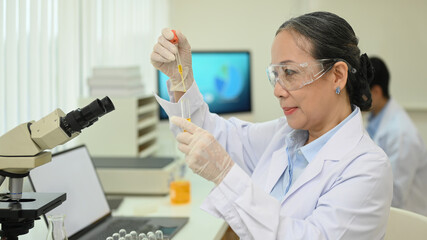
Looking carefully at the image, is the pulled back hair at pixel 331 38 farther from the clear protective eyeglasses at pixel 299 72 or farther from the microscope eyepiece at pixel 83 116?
the microscope eyepiece at pixel 83 116

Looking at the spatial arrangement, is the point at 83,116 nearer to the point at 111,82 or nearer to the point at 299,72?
the point at 299,72

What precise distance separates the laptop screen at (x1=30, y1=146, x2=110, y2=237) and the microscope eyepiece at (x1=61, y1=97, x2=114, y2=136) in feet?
1.52

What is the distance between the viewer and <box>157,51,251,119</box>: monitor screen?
12.6 ft

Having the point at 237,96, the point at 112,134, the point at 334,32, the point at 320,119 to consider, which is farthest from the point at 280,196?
the point at 237,96

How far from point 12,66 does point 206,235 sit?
1.07 meters

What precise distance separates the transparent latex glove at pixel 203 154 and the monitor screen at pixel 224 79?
254 centimetres

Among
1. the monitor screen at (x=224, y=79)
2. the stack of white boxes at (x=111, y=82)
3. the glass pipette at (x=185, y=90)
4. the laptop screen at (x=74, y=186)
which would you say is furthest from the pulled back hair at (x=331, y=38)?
the monitor screen at (x=224, y=79)

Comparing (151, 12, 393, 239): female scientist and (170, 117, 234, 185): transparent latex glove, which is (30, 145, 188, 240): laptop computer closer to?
(151, 12, 393, 239): female scientist

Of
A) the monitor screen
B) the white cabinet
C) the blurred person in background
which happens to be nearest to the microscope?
the white cabinet

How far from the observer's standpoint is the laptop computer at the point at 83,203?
1.67 metres

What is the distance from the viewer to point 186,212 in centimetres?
206

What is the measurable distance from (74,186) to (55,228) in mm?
528

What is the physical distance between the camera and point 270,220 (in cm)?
122

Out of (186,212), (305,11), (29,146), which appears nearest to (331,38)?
(29,146)
